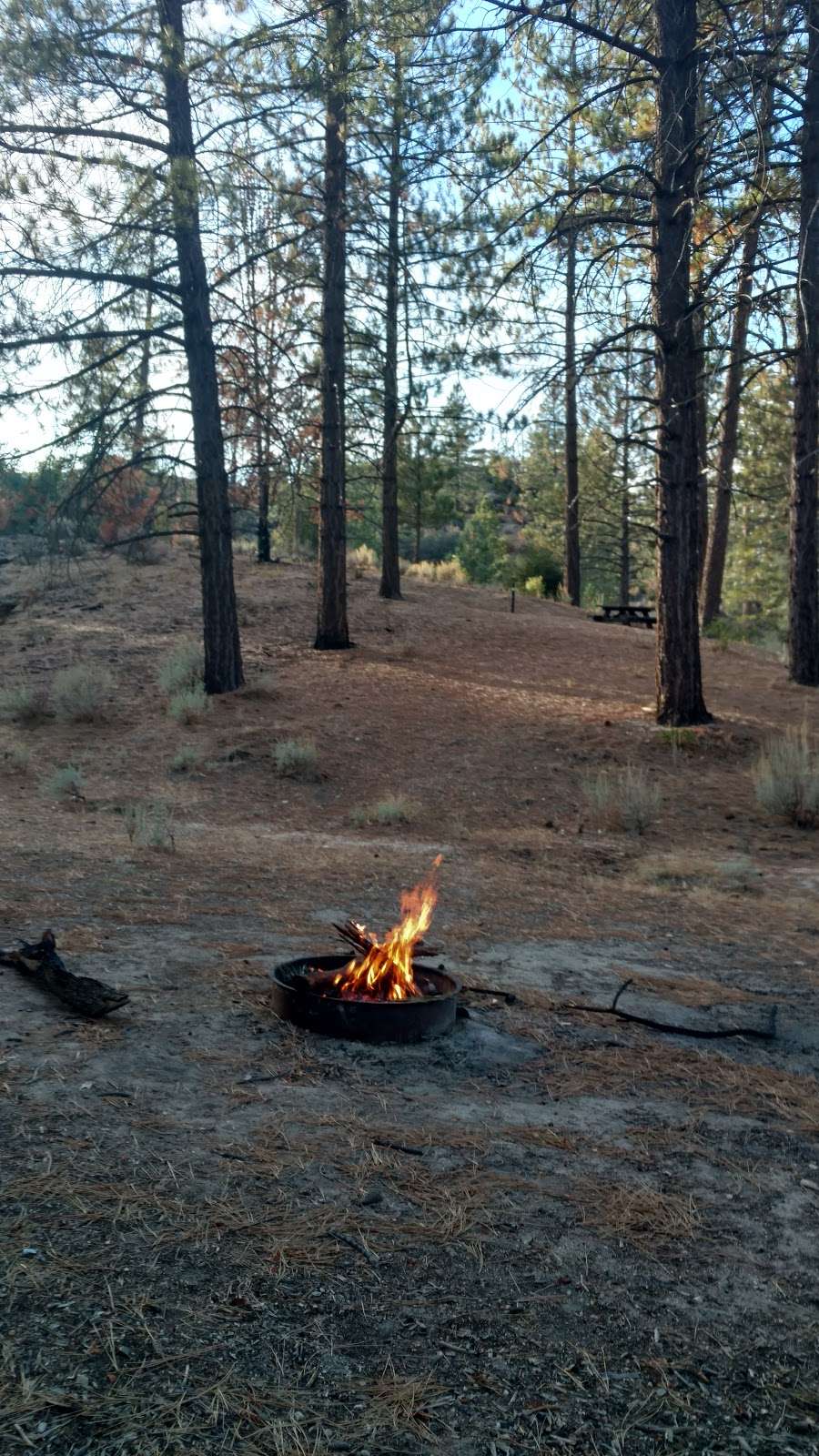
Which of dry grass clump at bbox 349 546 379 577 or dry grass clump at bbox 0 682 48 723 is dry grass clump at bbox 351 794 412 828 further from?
dry grass clump at bbox 349 546 379 577

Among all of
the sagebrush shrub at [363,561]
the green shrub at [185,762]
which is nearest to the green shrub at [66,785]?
the green shrub at [185,762]

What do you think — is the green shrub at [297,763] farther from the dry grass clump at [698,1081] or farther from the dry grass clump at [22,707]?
the dry grass clump at [698,1081]

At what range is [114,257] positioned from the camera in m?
13.1

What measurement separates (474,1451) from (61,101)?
13979 mm

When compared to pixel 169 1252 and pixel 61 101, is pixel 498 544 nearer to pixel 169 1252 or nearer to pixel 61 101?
pixel 61 101

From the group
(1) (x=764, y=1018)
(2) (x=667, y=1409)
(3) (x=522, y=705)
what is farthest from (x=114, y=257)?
(2) (x=667, y=1409)

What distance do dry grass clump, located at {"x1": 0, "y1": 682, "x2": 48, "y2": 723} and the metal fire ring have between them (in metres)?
11.2

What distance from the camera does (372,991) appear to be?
16.4 ft

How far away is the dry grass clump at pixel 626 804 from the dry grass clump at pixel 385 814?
184 cm

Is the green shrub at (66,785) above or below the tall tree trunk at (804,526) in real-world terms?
below

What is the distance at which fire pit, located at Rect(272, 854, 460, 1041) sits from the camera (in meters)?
4.71

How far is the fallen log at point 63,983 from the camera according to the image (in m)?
4.63

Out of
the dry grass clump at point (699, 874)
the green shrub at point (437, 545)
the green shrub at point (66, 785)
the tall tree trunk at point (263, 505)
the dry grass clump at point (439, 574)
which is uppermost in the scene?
the green shrub at point (437, 545)

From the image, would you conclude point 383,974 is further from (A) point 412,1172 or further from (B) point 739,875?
(B) point 739,875
